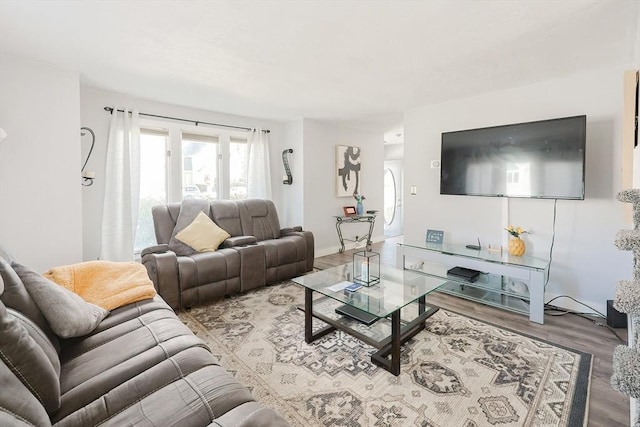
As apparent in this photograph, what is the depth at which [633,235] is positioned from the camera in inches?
26.2

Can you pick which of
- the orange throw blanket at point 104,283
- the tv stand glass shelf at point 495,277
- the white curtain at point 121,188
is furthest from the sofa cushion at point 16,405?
the white curtain at point 121,188

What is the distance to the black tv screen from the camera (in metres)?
2.72

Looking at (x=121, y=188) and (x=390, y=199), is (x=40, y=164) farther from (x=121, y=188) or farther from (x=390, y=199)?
(x=390, y=199)

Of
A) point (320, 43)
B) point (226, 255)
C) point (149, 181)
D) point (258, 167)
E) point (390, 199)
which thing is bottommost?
point (226, 255)

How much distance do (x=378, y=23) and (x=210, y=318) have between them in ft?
9.15

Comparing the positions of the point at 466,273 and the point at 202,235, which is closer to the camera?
the point at 466,273

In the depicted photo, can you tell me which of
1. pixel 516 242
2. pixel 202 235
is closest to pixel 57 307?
pixel 202 235

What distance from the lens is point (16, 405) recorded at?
32.2 inches

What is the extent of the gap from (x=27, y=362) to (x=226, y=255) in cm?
223

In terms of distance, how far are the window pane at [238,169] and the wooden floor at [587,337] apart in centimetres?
319

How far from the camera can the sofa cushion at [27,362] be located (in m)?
0.97

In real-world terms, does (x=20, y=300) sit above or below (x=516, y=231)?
below

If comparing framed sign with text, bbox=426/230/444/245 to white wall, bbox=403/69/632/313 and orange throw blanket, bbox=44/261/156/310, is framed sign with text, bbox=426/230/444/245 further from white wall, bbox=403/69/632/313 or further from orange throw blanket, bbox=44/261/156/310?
orange throw blanket, bbox=44/261/156/310

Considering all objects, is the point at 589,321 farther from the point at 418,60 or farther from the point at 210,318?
the point at 210,318
